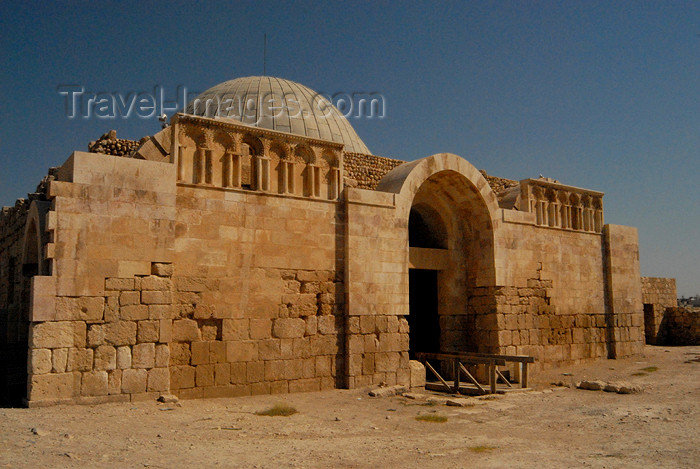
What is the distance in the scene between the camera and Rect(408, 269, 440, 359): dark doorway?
1473cm

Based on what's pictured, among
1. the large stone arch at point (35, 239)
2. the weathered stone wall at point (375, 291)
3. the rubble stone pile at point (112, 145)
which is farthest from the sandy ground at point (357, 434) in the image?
the rubble stone pile at point (112, 145)

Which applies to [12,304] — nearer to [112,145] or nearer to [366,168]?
[112,145]

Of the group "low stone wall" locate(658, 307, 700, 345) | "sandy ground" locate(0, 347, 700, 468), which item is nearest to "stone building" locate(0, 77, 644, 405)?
"sandy ground" locate(0, 347, 700, 468)

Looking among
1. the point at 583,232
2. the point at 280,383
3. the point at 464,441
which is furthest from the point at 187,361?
the point at 583,232

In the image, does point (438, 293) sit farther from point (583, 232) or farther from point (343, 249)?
point (583, 232)

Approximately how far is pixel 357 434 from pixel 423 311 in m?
7.89

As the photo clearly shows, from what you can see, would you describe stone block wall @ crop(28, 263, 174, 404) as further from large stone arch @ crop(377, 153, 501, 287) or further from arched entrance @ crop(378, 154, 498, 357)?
Result: arched entrance @ crop(378, 154, 498, 357)

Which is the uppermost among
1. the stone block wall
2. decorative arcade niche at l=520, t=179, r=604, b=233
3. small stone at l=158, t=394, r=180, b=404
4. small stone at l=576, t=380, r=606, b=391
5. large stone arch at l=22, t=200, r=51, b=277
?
decorative arcade niche at l=520, t=179, r=604, b=233

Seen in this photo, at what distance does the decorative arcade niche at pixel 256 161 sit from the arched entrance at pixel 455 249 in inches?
80.2

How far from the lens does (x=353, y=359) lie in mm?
11000

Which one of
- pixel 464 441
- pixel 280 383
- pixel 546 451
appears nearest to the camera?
pixel 546 451

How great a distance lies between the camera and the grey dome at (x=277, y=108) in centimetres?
1681

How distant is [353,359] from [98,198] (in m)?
5.40

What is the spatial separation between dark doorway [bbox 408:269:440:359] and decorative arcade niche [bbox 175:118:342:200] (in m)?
4.80
